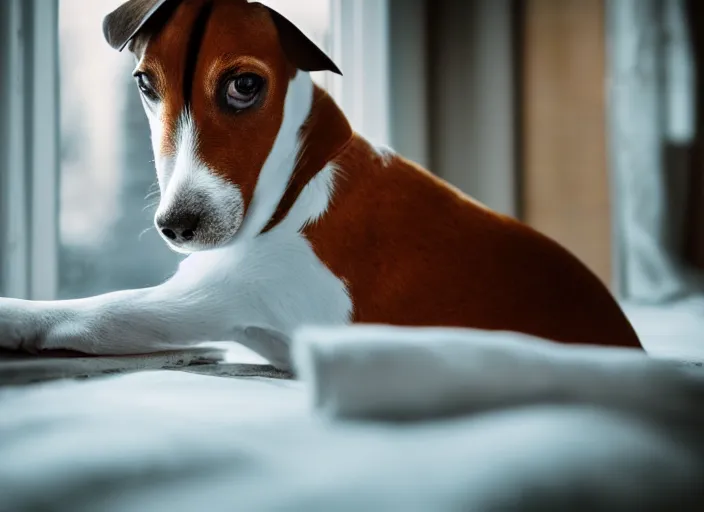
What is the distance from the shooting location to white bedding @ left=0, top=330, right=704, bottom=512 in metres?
0.26

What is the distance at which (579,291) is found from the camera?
0.71 meters

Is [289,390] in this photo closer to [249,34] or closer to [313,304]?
[313,304]

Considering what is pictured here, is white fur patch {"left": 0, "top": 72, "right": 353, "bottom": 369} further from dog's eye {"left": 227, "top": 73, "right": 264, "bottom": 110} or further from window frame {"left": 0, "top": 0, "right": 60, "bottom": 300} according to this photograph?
window frame {"left": 0, "top": 0, "right": 60, "bottom": 300}

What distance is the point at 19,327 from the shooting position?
2.07 feet

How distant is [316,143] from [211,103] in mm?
120

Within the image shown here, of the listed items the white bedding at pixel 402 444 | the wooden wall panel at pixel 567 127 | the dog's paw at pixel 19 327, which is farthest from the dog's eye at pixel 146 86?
the wooden wall panel at pixel 567 127

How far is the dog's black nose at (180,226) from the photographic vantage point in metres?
0.62

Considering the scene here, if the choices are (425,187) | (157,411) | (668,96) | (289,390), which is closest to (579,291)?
(425,187)

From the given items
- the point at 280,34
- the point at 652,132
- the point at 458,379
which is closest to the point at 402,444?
the point at 458,379

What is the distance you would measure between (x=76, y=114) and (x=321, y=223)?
1009 mm

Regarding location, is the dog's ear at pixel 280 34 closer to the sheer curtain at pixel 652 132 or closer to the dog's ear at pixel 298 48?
the dog's ear at pixel 298 48

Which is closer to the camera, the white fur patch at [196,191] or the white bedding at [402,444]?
the white bedding at [402,444]

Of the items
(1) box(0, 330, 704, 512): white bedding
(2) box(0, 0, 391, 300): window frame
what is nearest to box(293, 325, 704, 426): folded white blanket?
(1) box(0, 330, 704, 512): white bedding

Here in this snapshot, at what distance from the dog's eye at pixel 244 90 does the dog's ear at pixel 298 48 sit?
6cm
